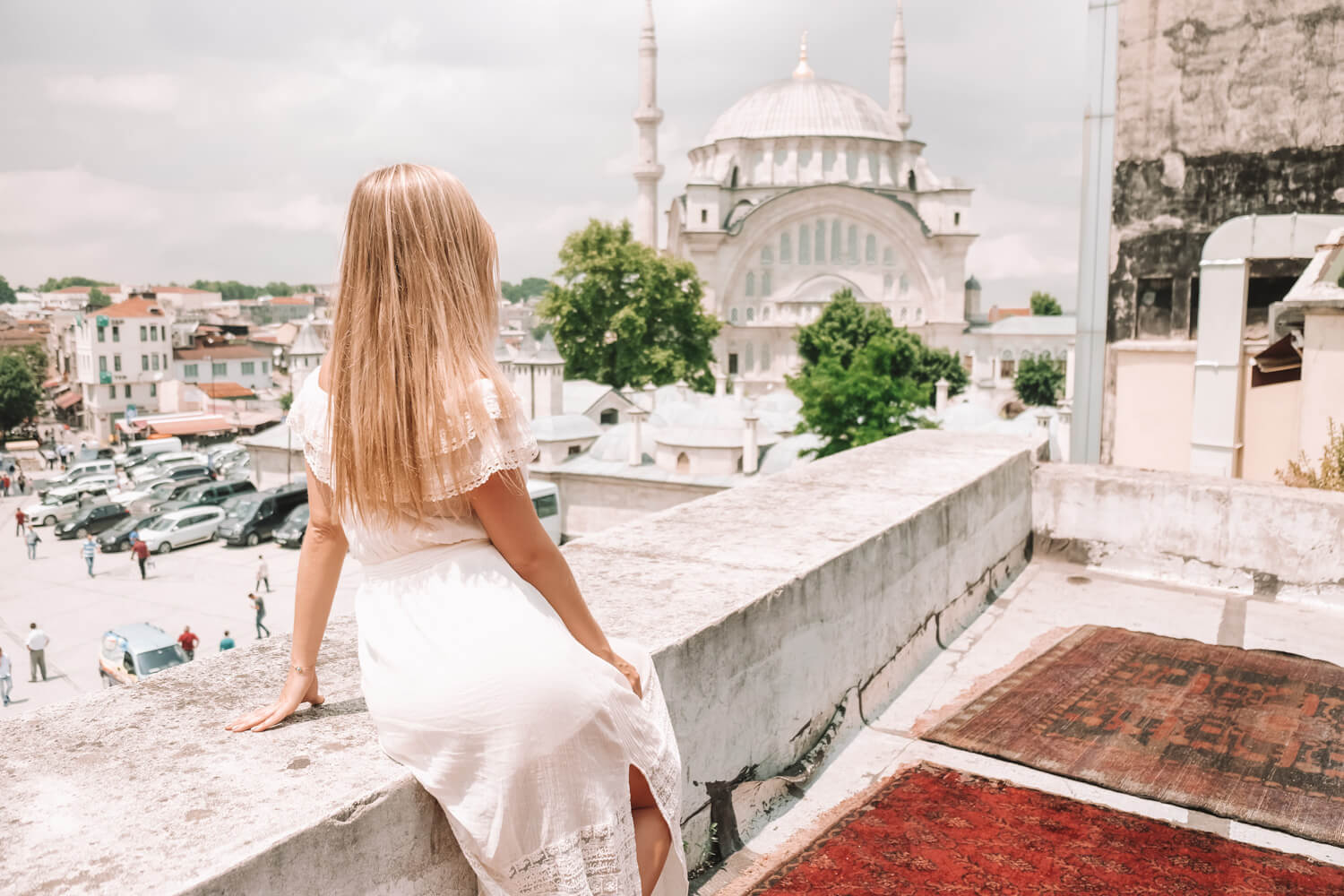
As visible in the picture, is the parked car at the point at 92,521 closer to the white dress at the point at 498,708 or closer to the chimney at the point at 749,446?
the chimney at the point at 749,446

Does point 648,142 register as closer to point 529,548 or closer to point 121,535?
point 121,535

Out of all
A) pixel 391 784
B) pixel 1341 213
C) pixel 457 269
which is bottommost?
pixel 391 784

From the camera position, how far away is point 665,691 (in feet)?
6.61

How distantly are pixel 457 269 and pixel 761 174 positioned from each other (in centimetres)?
5847

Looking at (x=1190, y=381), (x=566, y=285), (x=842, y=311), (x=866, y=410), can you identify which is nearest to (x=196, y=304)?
(x=566, y=285)

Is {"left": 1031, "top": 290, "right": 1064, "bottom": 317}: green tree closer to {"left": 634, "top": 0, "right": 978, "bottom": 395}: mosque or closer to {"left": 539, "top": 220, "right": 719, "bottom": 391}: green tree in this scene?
{"left": 634, "top": 0, "right": 978, "bottom": 395}: mosque

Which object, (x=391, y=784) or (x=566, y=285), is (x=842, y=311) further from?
(x=391, y=784)

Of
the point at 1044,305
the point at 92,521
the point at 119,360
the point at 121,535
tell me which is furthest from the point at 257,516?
the point at 1044,305

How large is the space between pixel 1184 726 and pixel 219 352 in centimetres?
6401

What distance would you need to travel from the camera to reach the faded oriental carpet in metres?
2.56

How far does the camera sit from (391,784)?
4.58 feet

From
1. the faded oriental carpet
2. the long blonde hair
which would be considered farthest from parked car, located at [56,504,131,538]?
the long blonde hair

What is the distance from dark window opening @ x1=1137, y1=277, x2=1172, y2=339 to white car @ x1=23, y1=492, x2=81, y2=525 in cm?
2820

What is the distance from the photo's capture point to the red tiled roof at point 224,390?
179ft
